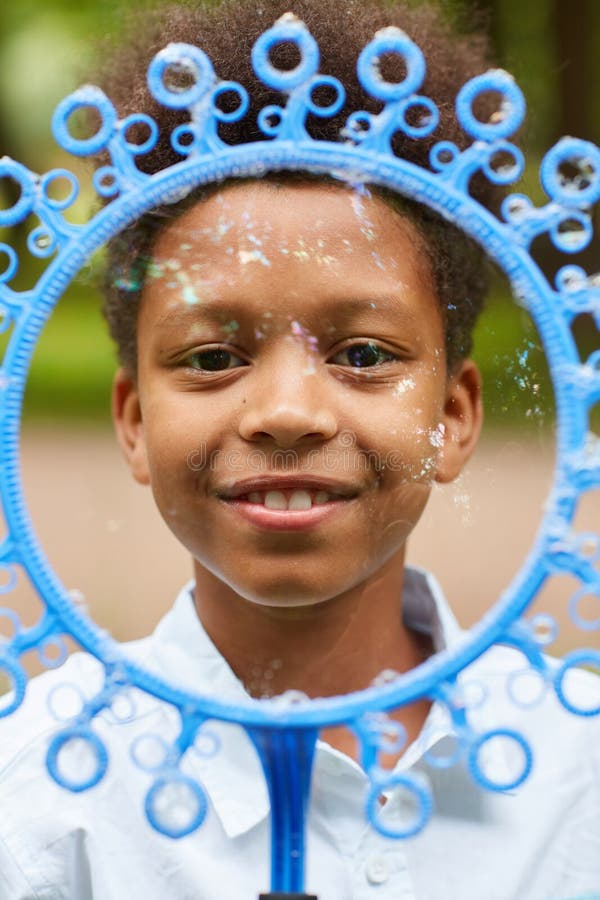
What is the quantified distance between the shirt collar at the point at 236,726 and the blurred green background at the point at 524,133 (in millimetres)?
184

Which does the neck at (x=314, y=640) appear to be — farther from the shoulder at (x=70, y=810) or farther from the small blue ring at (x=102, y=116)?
the small blue ring at (x=102, y=116)

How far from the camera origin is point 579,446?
31.5 inches

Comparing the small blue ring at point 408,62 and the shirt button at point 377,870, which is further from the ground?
the small blue ring at point 408,62

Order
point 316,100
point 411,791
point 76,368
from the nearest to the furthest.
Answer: point 411,791 → point 316,100 → point 76,368

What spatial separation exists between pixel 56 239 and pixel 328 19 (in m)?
0.30

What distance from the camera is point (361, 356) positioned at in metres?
0.87

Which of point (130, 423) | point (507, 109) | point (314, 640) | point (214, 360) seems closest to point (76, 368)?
point (130, 423)

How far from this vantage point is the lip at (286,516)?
85cm

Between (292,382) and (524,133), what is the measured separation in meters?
0.41

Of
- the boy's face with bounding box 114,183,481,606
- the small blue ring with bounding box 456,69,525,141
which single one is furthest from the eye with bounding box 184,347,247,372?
the small blue ring with bounding box 456,69,525,141

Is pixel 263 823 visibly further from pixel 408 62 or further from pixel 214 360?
pixel 408 62

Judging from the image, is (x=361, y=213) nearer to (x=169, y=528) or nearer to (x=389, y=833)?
(x=169, y=528)

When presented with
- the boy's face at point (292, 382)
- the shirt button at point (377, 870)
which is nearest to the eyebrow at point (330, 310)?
the boy's face at point (292, 382)

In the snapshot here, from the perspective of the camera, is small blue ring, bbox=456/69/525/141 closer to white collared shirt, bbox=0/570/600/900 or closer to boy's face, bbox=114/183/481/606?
boy's face, bbox=114/183/481/606
